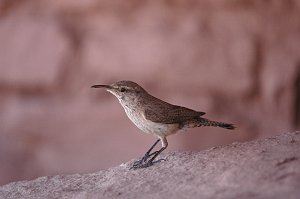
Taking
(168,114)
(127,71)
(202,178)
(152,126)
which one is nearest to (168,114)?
(168,114)

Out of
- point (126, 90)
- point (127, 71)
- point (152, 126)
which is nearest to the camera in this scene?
point (152, 126)

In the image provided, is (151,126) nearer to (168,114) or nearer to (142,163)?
(168,114)

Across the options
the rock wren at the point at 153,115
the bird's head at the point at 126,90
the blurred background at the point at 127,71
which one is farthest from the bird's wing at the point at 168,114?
the blurred background at the point at 127,71

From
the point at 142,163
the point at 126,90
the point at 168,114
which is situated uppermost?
the point at 126,90

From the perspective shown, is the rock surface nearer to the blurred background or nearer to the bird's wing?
the bird's wing

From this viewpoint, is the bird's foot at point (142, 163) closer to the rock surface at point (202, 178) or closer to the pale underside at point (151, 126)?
the rock surface at point (202, 178)

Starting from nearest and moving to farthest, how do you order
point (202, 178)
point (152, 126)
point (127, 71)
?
point (202, 178) < point (152, 126) < point (127, 71)

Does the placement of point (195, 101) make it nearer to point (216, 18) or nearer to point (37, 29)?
point (216, 18)

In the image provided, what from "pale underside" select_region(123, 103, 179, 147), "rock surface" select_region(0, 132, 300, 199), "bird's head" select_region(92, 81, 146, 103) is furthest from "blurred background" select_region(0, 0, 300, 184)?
"rock surface" select_region(0, 132, 300, 199)
